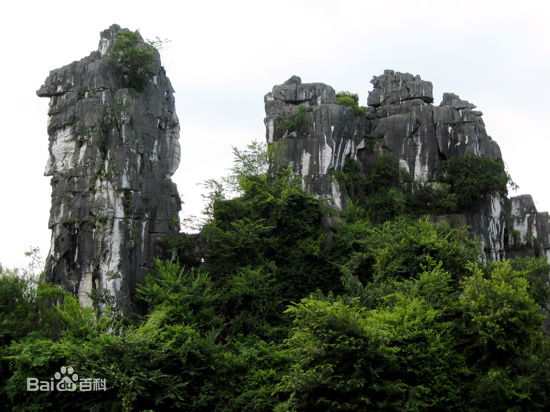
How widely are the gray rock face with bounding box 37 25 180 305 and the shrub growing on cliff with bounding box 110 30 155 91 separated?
289mm

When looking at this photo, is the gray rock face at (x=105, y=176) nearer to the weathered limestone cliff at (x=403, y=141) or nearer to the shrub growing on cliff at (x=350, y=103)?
the weathered limestone cliff at (x=403, y=141)

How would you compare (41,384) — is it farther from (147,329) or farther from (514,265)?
(514,265)

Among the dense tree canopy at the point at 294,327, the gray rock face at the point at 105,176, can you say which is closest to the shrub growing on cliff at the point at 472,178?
the dense tree canopy at the point at 294,327

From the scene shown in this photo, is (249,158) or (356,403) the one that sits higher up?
(249,158)

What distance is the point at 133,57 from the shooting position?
80.9 feet

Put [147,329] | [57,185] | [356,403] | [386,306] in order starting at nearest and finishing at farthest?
[356,403] → [147,329] → [386,306] → [57,185]

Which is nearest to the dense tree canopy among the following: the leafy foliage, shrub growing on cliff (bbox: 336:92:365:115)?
the leafy foliage

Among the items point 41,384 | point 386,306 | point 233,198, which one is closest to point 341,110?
point 233,198

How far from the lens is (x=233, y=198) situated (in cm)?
2456

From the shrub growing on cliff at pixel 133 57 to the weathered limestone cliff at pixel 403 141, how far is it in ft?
22.5

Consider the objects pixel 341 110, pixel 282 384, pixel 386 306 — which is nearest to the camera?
pixel 282 384

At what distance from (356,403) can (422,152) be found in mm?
16080

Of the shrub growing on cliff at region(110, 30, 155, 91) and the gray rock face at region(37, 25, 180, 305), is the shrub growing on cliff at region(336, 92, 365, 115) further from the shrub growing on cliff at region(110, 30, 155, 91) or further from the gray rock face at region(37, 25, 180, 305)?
the shrub growing on cliff at region(110, 30, 155, 91)

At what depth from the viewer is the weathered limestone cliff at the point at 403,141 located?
91.5 ft
